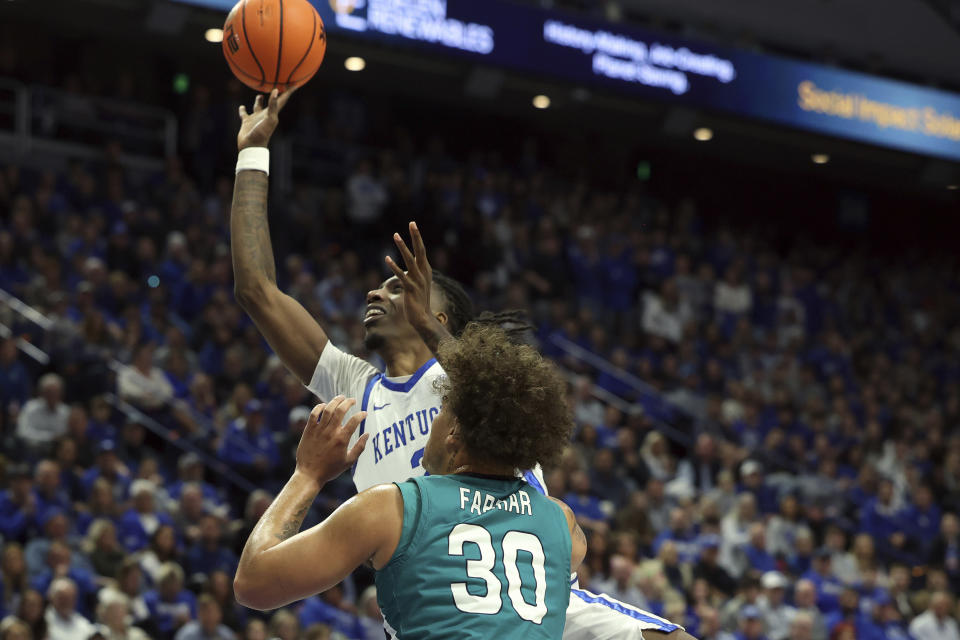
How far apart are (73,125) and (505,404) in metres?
13.4

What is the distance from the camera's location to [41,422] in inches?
408

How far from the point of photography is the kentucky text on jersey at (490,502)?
301 centimetres

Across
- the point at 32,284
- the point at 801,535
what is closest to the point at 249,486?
the point at 32,284

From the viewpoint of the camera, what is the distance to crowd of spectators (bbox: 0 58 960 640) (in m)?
9.73

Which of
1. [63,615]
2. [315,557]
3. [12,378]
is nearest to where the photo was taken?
[315,557]

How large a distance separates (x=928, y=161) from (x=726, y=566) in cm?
1029

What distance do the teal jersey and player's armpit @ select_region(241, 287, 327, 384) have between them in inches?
56.9

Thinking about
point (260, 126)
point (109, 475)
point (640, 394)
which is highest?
point (260, 126)

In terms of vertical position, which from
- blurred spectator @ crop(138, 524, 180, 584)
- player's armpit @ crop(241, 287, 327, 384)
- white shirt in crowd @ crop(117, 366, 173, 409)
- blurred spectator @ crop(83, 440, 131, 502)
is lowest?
blurred spectator @ crop(138, 524, 180, 584)

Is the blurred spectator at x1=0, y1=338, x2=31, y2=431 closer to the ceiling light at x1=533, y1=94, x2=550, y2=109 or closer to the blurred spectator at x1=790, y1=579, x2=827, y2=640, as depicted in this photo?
the blurred spectator at x1=790, y1=579, x2=827, y2=640

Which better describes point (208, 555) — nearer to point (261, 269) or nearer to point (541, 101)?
point (261, 269)

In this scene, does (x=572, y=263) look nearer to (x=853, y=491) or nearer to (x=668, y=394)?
(x=668, y=394)

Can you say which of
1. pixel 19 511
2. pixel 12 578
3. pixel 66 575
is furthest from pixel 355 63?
pixel 12 578

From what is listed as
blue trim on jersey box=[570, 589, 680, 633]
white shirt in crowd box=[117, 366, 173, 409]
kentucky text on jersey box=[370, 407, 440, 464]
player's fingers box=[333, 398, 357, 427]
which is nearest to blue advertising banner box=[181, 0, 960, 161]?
white shirt in crowd box=[117, 366, 173, 409]
